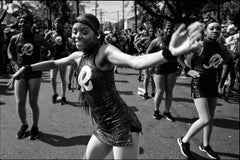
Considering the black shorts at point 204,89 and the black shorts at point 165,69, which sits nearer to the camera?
the black shorts at point 204,89

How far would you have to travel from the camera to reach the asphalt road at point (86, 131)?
13.1 feet

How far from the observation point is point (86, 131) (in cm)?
477

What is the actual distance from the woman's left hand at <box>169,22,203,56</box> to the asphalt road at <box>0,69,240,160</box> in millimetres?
1384

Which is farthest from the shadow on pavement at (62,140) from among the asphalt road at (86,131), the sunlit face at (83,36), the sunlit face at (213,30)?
the sunlit face at (213,30)

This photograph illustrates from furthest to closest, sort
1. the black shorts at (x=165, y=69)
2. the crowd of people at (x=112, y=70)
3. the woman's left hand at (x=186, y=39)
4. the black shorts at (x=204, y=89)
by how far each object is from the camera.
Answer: the black shorts at (x=165, y=69), the black shorts at (x=204, y=89), the crowd of people at (x=112, y=70), the woman's left hand at (x=186, y=39)

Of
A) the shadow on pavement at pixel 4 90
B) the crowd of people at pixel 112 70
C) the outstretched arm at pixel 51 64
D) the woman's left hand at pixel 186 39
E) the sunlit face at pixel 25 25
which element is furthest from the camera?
the shadow on pavement at pixel 4 90

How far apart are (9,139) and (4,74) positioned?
6654 millimetres

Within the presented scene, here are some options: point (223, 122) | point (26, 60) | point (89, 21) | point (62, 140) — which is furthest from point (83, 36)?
point (223, 122)

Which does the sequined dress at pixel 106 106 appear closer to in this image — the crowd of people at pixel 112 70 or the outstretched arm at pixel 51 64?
the crowd of people at pixel 112 70

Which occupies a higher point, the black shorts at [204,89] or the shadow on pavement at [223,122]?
the black shorts at [204,89]

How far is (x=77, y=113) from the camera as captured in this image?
5766mm

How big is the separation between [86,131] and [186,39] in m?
3.46

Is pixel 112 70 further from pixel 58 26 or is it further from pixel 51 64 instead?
pixel 58 26

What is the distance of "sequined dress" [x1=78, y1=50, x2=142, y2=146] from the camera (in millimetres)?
2273
